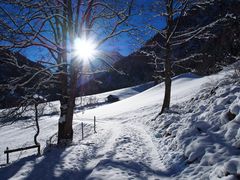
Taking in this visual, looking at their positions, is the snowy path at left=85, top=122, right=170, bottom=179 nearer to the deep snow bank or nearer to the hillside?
the deep snow bank

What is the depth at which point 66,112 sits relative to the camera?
8.80m

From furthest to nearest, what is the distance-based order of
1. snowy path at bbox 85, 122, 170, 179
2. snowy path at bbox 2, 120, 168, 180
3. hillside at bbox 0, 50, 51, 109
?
hillside at bbox 0, 50, 51, 109 → snowy path at bbox 2, 120, 168, 180 → snowy path at bbox 85, 122, 170, 179

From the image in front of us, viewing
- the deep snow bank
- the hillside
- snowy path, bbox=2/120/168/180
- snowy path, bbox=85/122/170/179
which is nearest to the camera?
the deep snow bank

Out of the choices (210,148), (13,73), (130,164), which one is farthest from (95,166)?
(13,73)

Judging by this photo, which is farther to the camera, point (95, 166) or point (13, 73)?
point (13, 73)

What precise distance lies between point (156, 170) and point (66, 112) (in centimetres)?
520

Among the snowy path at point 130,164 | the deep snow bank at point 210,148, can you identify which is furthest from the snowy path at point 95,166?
the deep snow bank at point 210,148

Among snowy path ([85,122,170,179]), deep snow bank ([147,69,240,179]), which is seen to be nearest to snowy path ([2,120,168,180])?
snowy path ([85,122,170,179])

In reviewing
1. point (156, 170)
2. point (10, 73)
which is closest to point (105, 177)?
point (156, 170)

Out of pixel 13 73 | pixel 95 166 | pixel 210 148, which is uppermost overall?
pixel 13 73

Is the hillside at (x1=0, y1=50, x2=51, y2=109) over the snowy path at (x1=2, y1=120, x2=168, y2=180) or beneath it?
over

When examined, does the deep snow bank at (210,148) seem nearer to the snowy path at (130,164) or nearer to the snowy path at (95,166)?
the snowy path at (130,164)

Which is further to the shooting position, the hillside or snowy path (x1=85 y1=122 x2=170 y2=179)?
the hillside

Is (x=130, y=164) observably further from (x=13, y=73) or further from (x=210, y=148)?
(x=13, y=73)
